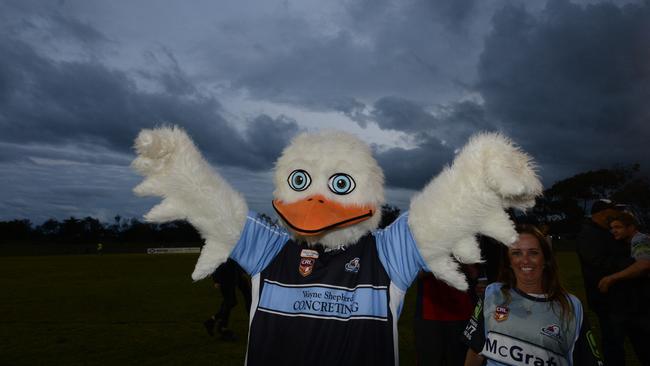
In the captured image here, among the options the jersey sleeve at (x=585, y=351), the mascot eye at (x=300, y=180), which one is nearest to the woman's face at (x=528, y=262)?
the jersey sleeve at (x=585, y=351)

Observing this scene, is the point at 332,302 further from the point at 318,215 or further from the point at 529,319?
the point at 529,319

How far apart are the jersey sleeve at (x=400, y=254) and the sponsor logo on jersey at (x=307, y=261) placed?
1.02 ft

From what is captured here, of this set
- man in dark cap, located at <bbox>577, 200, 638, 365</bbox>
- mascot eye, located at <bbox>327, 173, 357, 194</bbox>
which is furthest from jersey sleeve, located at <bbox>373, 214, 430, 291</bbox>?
man in dark cap, located at <bbox>577, 200, 638, 365</bbox>

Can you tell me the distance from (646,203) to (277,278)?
220ft

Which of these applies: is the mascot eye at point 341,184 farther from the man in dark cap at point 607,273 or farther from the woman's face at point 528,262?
the man in dark cap at point 607,273

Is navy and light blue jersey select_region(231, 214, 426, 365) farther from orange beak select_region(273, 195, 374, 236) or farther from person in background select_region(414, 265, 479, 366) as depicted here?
person in background select_region(414, 265, 479, 366)

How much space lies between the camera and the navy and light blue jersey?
1981 mm

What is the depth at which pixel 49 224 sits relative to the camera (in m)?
87.8

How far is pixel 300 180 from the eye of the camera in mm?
2113

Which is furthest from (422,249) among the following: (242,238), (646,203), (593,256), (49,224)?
(49,224)

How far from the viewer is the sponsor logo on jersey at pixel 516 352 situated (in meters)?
2.30

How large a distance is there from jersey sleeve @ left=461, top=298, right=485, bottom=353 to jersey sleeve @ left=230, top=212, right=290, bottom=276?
1.24m

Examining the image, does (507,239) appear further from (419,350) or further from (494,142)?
(419,350)

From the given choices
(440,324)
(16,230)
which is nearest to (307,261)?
(440,324)
